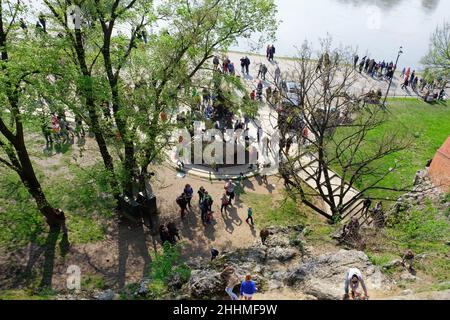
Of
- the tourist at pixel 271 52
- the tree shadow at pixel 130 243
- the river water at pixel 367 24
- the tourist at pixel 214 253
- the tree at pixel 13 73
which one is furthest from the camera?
the river water at pixel 367 24

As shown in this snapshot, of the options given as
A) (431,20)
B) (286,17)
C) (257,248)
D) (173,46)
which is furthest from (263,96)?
(431,20)

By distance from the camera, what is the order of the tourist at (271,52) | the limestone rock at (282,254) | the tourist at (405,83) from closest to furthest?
the limestone rock at (282,254) < the tourist at (271,52) < the tourist at (405,83)

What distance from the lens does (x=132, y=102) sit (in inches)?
587

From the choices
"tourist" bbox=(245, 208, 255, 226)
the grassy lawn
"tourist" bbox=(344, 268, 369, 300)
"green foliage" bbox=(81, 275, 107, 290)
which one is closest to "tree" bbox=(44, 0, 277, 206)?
"green foliage" bbox=(81, 275, 107, 290)

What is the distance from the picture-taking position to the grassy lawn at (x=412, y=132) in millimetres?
21734

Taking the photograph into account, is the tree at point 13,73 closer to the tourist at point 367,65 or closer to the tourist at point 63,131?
the tourist at point 63,131

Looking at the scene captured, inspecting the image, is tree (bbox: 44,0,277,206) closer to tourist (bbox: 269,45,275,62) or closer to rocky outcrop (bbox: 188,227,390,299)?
rocky outcrop (bbox: 188,227,390,299)

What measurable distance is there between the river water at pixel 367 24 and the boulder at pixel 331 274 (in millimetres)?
27000

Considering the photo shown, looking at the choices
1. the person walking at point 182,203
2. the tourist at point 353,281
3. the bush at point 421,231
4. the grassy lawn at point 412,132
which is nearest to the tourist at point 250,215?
the person walking at point 182,203

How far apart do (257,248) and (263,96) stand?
1597cm
